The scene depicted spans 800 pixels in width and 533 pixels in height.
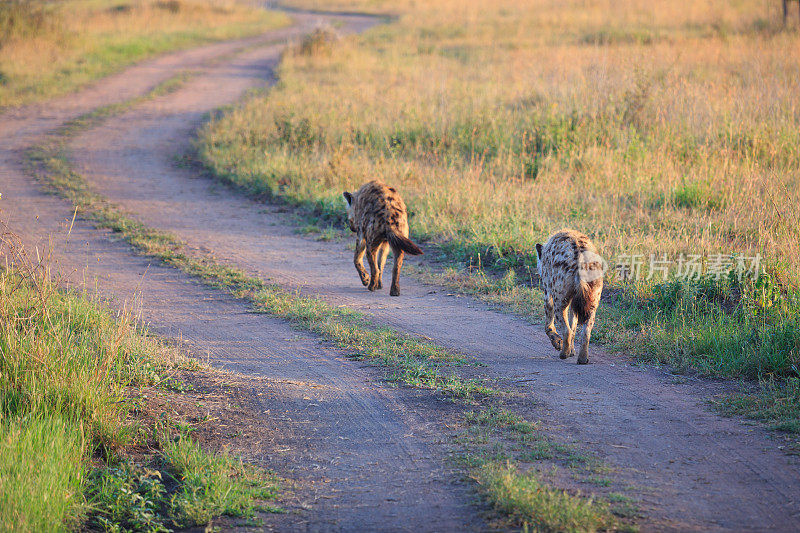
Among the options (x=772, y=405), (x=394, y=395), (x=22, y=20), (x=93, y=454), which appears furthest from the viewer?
(x=22, y=20)

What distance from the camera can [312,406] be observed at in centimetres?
517

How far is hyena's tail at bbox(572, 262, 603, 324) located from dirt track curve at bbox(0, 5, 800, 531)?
54 centimetres

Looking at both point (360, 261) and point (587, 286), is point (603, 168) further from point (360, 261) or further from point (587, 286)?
point (587, 286)

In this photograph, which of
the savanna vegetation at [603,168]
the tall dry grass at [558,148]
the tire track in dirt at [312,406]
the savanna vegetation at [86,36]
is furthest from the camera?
the savanna vegetation at [86,36]

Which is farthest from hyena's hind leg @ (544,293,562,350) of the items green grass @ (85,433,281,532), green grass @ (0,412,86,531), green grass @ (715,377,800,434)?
green grass @ (0,412,86,531)

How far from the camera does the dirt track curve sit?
12.7 feet

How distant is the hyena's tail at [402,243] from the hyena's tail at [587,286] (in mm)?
2082

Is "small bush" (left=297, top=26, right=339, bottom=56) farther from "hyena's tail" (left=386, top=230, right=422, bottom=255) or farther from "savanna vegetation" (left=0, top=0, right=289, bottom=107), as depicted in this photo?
"hyena's tail" (left=386, top=230, right=422, bottom=255)

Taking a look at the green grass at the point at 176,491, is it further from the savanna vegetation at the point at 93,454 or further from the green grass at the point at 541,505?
the green grass at the point at 541,505

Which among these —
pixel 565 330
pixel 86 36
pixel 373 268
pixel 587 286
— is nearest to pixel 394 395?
pixel 565 330

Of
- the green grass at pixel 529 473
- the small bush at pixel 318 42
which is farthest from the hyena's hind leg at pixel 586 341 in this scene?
the small bush at pixel 318 42

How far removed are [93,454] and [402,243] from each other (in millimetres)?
4071

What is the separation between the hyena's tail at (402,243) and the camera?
754 cm

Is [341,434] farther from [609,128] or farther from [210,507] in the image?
[609,128]
